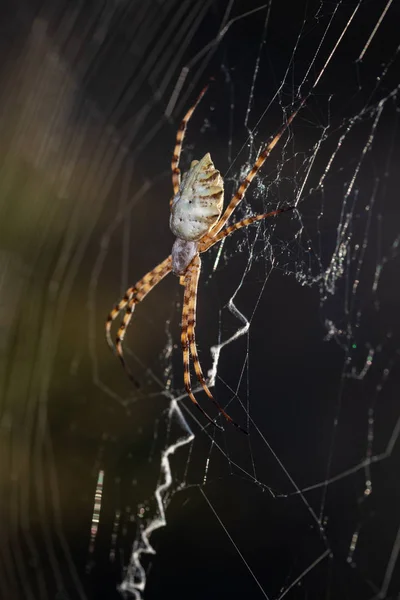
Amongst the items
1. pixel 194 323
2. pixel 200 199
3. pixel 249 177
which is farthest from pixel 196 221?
pixel 194 323

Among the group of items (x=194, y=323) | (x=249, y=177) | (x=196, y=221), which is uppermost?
(x=249, y=177)

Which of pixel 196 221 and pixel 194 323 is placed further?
pixel 194 323

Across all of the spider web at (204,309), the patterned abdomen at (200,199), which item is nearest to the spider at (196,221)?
the patterned abdomen at (200,199)

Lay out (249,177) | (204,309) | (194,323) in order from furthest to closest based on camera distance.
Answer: (204,309) < (194,323) < (249,177)

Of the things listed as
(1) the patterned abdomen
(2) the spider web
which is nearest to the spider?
(1) the patterned abdomen

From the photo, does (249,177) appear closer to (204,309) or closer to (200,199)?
(200,199)

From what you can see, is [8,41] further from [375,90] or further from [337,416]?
[337,416]

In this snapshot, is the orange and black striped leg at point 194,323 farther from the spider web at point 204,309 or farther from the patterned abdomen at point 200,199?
the patterned abdomen at point 200,199
